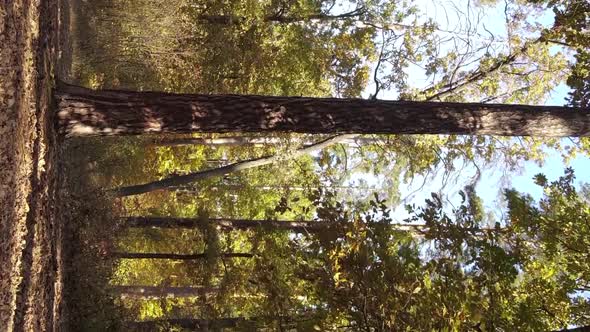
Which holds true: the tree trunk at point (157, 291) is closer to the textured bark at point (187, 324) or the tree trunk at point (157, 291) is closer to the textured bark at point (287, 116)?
the textured bark at point (187, 324)

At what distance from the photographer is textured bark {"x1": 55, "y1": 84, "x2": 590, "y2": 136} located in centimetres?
626

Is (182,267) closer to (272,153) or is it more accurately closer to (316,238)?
(272,153)

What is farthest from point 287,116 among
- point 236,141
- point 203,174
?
point 236,141

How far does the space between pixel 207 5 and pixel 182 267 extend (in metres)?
7.55

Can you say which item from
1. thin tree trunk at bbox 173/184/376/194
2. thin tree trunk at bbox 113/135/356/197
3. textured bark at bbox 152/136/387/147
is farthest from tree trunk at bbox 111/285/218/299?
thin tree trunk at bbox 173/184/376/194

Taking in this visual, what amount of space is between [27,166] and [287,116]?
3.12 meters

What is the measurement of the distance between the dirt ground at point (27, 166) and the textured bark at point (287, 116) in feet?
1.22

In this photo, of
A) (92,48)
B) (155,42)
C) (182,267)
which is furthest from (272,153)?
(92,48)

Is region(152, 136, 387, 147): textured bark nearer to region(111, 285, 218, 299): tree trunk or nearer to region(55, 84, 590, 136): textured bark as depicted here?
region(111, 285, 218, 299): tree trunk

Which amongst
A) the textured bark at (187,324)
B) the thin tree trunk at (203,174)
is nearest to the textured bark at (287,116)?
the textured bark at (187,324)

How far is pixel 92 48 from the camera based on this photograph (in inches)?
455

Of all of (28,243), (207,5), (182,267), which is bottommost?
(182,267)

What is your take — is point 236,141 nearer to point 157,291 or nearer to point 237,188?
point 237,188

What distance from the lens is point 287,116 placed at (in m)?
6.70
